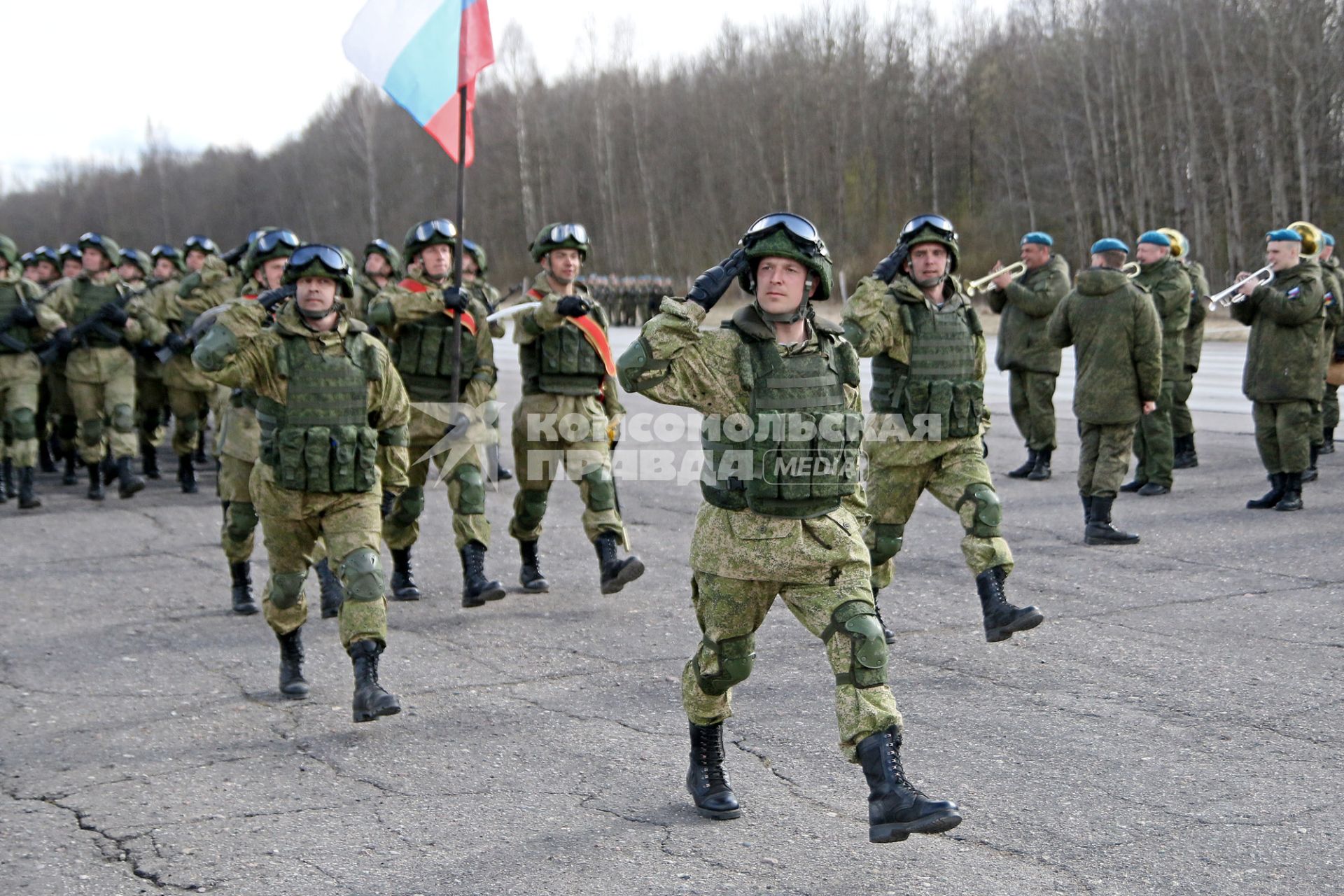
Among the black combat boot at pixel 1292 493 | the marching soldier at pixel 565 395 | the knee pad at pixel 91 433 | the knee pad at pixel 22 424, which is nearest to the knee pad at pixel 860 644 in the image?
the marching soldier at pixel 565 395

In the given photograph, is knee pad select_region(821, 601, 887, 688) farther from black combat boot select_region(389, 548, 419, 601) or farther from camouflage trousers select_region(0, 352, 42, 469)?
camouflage trousers select_region(0, 352, 42, 469)

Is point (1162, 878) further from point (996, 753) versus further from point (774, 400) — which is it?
point (774, 400)

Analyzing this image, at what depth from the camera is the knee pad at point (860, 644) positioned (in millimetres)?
4176

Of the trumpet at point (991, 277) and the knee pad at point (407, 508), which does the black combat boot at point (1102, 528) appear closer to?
the trumpet at point (991, 277)

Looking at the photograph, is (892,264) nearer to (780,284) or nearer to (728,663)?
(780,284)

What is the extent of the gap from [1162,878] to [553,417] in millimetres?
4796

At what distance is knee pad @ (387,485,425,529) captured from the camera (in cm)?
809

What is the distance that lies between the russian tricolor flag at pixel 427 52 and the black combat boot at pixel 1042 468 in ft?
19.4

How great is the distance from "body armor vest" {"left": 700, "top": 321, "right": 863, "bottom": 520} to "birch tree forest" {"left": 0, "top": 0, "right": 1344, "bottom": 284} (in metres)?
33.7

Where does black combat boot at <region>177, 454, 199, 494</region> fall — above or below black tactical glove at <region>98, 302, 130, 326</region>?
below

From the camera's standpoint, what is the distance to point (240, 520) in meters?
7.56

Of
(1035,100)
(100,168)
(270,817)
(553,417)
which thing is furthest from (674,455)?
(100,168)

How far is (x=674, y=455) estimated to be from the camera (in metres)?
14.6

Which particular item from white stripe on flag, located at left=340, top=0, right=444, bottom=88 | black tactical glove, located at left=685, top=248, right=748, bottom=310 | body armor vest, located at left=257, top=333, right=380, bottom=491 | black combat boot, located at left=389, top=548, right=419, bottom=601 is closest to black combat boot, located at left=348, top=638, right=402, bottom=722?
body armor vest, located at left=257, top=333, right=380, bottom=491
